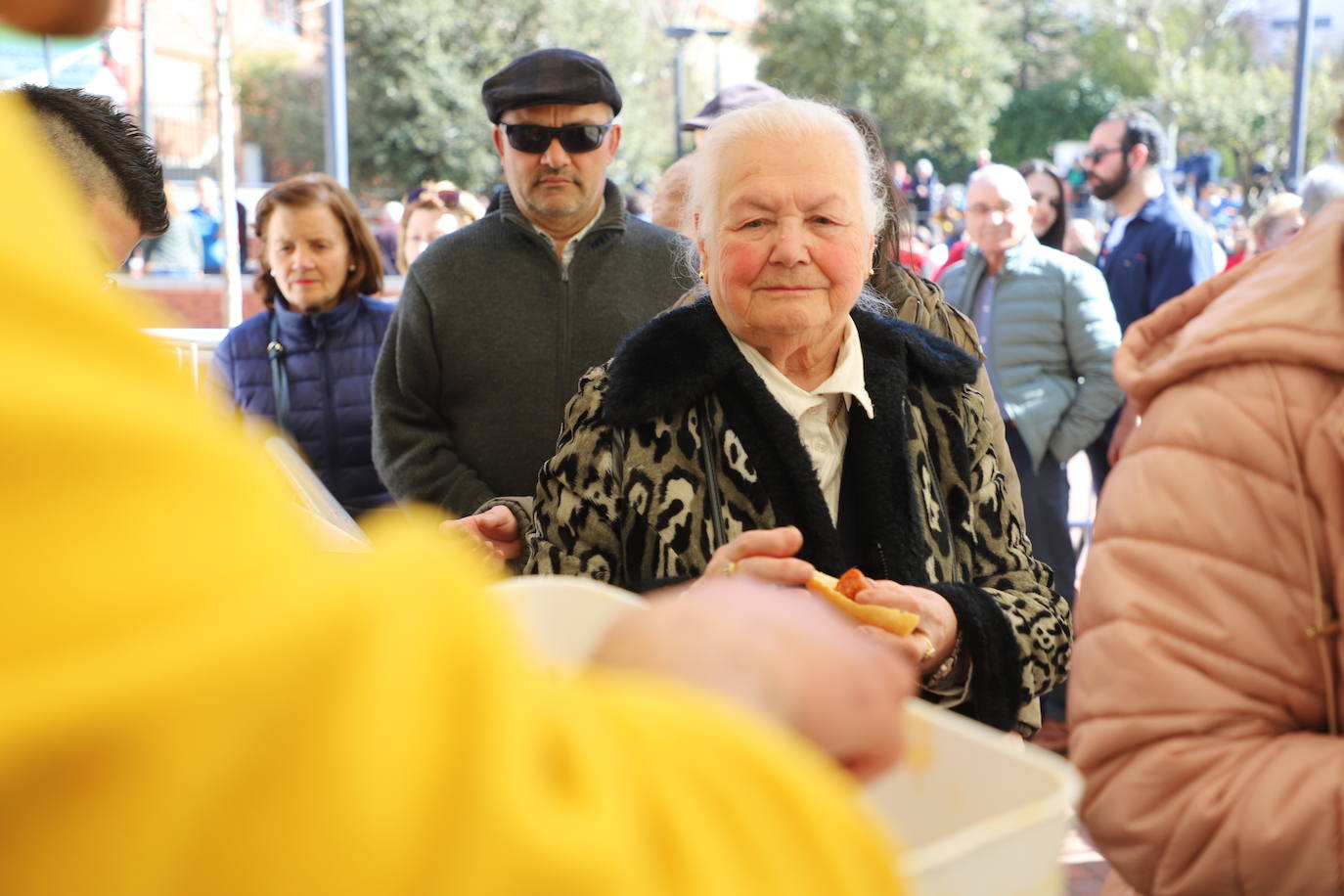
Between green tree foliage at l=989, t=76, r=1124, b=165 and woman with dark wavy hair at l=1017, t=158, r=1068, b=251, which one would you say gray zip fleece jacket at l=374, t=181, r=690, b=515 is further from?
green tree foliage at l=989, t=76, r=1124, b=165

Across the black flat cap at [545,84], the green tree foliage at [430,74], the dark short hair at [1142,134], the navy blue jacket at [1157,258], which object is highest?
the green tree foliage at [430,74]

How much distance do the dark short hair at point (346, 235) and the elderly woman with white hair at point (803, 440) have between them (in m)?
2.47

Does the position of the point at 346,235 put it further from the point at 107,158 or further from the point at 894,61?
the point at 894,61

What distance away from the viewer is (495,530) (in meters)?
2.90

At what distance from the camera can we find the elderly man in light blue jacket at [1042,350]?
5.60 metres

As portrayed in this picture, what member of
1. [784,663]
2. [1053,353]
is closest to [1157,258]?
[1053,353]

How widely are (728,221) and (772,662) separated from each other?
1982 millimetres

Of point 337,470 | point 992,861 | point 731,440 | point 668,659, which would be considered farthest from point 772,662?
point 337,470

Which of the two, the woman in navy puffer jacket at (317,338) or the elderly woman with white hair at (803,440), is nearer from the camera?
the elderly woman with white hair at (803,440)

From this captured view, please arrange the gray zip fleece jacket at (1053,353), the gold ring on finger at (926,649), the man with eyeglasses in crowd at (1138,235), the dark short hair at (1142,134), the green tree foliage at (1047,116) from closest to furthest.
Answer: the gold ring on finger at (926,649) → the gray zip fleece jacket at (1053,353) → the man with eyeglasses in crowd at (1138,235) → the dark short hair at (1142,134) → the green tree foliage at (1047,116)

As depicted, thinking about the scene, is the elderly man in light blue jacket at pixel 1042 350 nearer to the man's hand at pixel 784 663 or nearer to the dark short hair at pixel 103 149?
the dark short hair at pixel 103 149

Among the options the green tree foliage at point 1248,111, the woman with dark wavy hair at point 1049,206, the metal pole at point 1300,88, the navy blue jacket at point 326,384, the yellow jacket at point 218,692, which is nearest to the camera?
the yellow jacket at point 218,692

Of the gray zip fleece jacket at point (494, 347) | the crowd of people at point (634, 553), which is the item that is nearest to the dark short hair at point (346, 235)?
the crowd of people at point (634, 553)

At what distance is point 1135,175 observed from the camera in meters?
6.92
